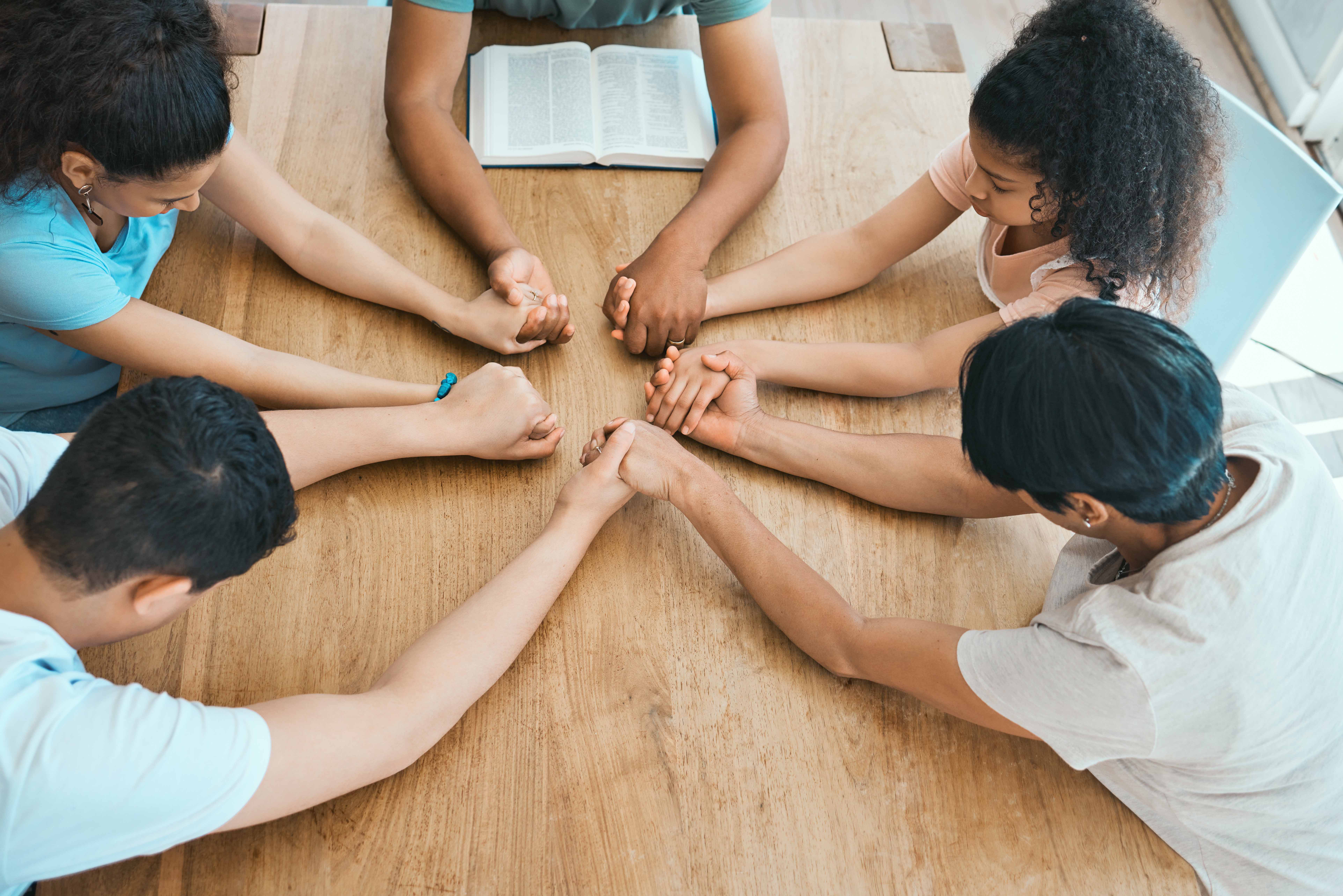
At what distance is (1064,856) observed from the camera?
34.5 inches

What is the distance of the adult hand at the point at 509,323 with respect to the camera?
1.15 m

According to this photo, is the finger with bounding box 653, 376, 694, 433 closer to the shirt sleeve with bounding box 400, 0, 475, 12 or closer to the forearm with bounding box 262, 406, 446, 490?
the forearm with bounding box 262, 406, 446, 490

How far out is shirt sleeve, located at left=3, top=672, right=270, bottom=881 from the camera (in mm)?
649

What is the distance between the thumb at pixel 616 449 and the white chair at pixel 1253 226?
0.77 m

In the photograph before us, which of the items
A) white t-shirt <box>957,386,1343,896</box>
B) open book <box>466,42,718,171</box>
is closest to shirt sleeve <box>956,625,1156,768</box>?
white t-shirt <box>957,386,1343,896</box>

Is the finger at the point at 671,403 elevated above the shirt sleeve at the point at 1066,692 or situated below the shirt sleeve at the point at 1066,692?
below

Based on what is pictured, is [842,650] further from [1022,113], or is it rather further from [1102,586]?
[1022,113]

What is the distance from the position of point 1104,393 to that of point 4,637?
33.7 inches

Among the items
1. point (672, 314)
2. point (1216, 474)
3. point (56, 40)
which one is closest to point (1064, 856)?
point (1216, 474)

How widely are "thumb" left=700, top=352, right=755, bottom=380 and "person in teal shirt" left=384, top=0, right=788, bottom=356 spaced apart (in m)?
0.07

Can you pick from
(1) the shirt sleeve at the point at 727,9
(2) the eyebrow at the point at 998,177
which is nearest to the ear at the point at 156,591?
(2) the eyebrow at the point at 998,177

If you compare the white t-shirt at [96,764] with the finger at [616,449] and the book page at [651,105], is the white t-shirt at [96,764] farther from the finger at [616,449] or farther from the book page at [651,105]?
the book page at [651,105]

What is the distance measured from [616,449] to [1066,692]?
1.71 feet

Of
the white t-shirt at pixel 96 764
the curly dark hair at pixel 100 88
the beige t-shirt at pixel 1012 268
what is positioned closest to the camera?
the white t-shirt at pixel 96 764
